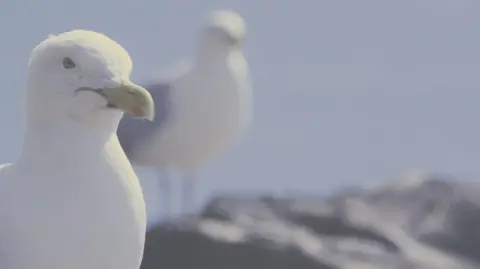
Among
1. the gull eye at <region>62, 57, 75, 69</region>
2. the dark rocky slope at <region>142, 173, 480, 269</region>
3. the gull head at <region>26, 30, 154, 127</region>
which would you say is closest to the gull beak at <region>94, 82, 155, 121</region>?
the gull head at <region>26, 30, 154, 127</region>

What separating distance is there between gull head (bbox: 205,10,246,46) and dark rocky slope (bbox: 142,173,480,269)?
255 centimetres

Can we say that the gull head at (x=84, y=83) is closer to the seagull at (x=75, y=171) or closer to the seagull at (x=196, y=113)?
the seagull at (x=75, y=171)

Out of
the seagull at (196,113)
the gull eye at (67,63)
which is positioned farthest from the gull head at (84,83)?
the seagull at (196,113)

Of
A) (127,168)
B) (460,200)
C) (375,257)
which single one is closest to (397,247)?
(375,257)

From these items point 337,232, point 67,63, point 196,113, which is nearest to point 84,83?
point 67,63

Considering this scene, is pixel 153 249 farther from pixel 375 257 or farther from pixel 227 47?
pixel 227 47

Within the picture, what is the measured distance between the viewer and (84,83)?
6.25m

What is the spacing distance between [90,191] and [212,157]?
9.57 m

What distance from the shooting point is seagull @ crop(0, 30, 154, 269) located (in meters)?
6.22

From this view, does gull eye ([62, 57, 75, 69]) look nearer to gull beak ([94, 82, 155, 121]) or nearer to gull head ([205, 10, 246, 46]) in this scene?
gull beak ([94, 82, 155, 121])

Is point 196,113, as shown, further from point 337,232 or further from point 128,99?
point 128,99

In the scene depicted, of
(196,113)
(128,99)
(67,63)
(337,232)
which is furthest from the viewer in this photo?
(196,113)

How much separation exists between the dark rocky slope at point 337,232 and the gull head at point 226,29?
2548mm

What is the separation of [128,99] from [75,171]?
1.10 ft
